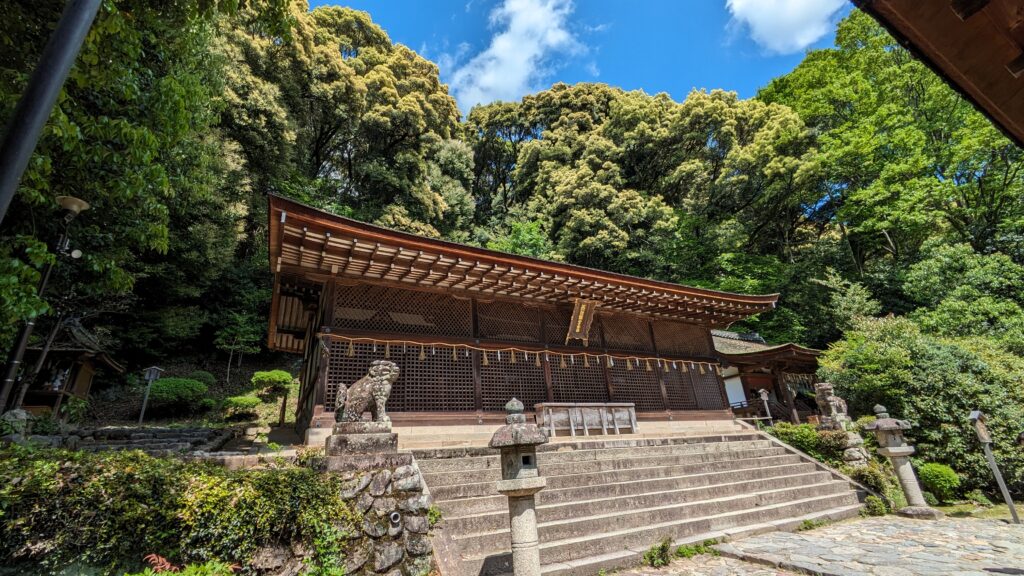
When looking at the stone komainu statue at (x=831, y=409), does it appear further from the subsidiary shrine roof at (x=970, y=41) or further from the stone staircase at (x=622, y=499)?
the subsidiary shrine roof at (x=970, y=41)

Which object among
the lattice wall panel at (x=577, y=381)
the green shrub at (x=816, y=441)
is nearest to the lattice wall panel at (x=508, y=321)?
the lattice wall panel at (x=577, y=381)

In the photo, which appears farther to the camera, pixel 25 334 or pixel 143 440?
pixel 143 440

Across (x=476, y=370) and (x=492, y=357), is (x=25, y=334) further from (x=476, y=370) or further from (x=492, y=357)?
(x=492, y=357)

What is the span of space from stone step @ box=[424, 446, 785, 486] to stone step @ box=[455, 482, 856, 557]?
3.41 ft

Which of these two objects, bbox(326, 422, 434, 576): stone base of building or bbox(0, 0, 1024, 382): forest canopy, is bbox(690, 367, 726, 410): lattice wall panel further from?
bbox(326, 422, 434, 576): stone base of building

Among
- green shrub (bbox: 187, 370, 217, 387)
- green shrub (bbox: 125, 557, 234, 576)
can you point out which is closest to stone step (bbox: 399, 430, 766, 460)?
green shrub (bbox: 125, 557, 234, 576)

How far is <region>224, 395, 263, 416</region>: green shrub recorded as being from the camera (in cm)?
1698

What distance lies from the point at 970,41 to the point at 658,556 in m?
5.50

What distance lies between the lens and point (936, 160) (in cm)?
2031

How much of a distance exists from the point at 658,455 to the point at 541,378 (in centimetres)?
368

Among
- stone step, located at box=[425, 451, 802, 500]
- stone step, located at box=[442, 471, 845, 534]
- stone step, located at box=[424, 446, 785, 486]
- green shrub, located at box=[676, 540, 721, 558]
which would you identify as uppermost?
stone step, located at box=[424, 446, 785, 486]

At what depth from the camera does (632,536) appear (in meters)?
5.36

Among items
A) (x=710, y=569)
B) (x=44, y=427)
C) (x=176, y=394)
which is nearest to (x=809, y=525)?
(x=710, y=569)

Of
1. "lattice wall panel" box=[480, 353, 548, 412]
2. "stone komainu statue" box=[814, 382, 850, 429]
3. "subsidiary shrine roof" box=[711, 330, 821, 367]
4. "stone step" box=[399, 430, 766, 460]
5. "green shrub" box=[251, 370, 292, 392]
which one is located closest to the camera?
"stone step" box=[399, 430, 766, 460]
